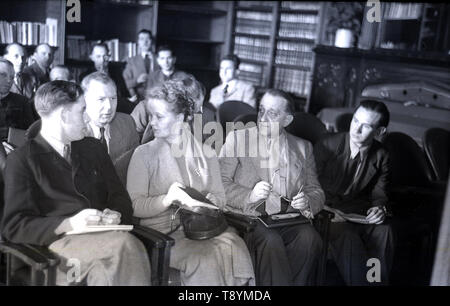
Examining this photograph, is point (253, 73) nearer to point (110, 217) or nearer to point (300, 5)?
point (300, 5)

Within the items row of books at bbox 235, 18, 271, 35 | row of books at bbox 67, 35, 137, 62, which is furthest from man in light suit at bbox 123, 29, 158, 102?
row of books at bbox 235, 18, 271, 35

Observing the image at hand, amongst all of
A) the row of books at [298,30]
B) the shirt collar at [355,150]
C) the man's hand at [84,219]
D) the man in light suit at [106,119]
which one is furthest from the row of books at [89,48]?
the man's hand at [84,219]

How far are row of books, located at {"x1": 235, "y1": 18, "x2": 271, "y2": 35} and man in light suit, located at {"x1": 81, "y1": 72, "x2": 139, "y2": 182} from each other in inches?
175

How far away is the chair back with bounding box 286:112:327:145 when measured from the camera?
323 cm

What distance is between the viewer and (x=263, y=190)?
2.30 metres

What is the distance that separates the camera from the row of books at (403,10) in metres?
5.50

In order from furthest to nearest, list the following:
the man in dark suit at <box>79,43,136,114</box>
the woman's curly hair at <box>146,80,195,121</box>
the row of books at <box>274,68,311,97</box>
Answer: the row of books at <box>274,68,311,97</box> → the man in dark suit at <box>79,43,136,114</box> → the woman's curly hair at <box>146,80,195,121</box>

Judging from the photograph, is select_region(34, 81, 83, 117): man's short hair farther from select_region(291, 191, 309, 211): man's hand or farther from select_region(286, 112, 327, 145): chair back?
select_region(286, 112, 327, 145): chair back

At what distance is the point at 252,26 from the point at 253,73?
586 millimetres

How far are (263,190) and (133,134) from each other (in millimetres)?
666
